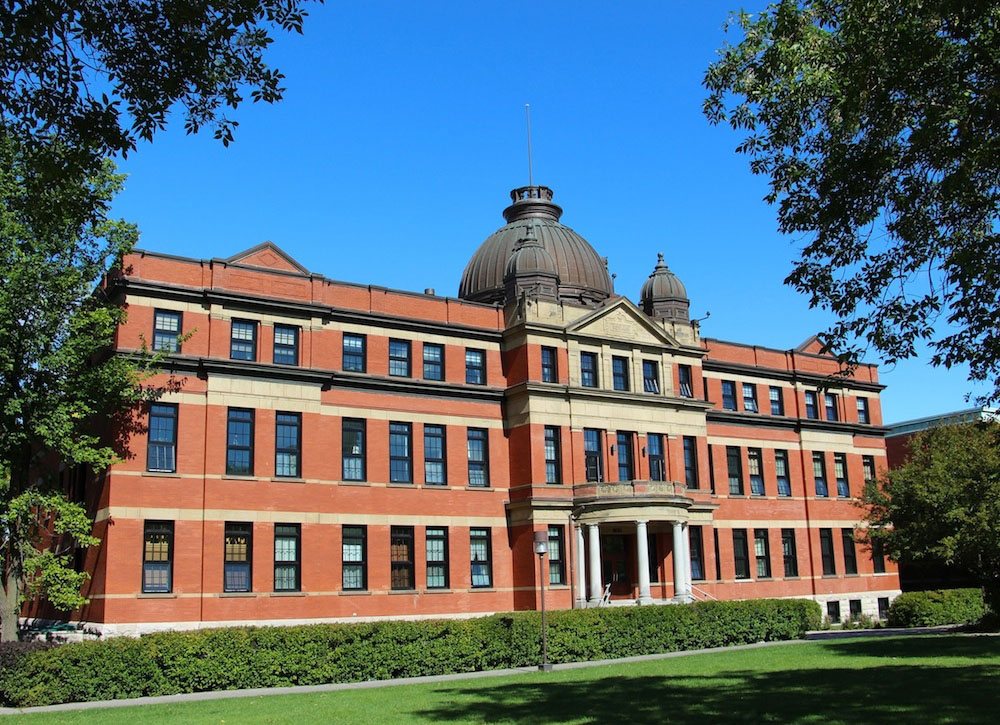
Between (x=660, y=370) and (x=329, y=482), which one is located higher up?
(x=660, y=370)

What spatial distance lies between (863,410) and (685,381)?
16.2m

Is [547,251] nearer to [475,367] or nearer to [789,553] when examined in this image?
[475,367]

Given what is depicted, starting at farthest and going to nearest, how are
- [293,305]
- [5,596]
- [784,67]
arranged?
[293,305], [5,596], [784,67]

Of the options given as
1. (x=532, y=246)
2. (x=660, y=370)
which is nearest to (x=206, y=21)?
(x=532, y=246)

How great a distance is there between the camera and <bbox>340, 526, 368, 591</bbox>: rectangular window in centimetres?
3719

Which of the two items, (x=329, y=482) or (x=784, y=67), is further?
(x=329, y=482)

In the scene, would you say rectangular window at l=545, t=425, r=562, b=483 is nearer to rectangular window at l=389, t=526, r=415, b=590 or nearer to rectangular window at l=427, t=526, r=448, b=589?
rectangular window at l=427, t=526, r=448, b=589

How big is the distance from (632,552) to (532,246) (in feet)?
49.2

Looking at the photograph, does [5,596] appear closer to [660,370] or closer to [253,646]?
[253,646]

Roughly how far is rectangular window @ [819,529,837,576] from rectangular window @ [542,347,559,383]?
20.2m

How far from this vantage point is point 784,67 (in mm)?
15203

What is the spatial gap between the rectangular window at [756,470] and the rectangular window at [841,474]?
584 centimetres

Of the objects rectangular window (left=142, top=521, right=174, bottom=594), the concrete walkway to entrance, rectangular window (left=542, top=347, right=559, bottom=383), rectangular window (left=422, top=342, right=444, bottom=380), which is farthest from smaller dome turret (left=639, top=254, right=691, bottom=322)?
rectangular window (left=142, top=521, right=174, bottom=594)

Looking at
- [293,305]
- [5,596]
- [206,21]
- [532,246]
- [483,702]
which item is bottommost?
[483,702]
